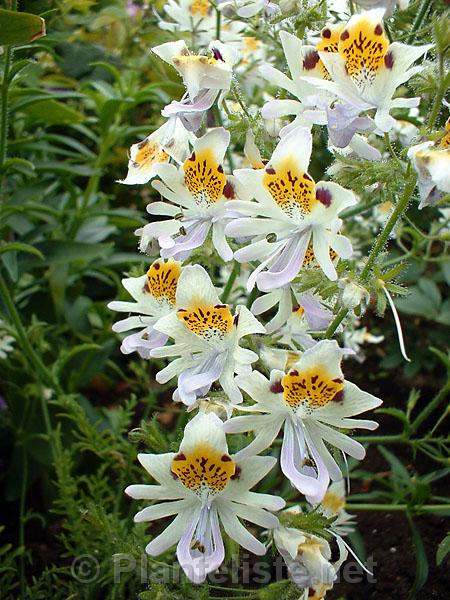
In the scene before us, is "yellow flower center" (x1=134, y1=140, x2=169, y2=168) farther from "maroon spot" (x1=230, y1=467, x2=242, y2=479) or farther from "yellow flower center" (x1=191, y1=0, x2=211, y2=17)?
"yellow flower center" (x1=191, y1=0, x2=211, y2=17)

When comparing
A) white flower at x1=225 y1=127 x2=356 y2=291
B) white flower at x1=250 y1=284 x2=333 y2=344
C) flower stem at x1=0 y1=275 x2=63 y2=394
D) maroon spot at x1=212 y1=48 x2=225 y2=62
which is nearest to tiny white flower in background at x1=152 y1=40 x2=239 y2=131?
maroon spot at x1=212 y1=48 x2=225 y2=62

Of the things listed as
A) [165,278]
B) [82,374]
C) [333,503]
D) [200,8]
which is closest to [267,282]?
[165,278]

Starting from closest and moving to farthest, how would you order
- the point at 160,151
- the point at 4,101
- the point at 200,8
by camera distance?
the point at 160,151, the point at 4,101, the point at 200,8

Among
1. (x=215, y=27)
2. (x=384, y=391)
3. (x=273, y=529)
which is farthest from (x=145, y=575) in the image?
(x=384, y=391)

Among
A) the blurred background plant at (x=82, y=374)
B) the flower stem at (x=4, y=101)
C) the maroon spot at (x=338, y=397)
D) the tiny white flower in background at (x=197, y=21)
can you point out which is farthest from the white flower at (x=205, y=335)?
the tiny white flower in background at (x=197, y=21)

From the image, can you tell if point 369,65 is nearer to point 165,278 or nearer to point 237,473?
point 165,278

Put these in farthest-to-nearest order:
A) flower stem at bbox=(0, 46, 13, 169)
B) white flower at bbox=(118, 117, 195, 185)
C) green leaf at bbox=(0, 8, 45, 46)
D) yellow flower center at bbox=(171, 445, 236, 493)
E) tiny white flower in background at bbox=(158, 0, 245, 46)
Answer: tiny white flower in background at bbox=(158, 0, 245, 46) < flower stem at bbox=(0, 46, 13, 169) < green leaf at bbox=(0, 8, 45, 46) < white flower at bbox=(118, 117, 195, 185) < yellow flower center at bbox=(171, 445, 236, 493)

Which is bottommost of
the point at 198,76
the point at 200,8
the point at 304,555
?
the point at 304,555

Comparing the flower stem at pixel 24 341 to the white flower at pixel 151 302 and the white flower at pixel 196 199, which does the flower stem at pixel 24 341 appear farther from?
the white flower at pixel 196 199
